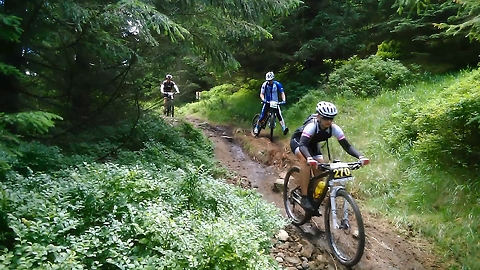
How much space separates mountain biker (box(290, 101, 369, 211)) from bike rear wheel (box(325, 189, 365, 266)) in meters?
0.49

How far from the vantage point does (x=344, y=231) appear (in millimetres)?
4945

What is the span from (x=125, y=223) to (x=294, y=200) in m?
3.24

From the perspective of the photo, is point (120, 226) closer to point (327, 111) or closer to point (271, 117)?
point (327, 111)

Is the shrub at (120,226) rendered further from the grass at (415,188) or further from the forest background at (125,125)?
the grass at (415,188)

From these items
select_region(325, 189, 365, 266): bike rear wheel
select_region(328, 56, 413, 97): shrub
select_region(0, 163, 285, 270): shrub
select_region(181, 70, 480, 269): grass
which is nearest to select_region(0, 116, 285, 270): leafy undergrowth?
select_region(0, 163, 285, 270): shrub

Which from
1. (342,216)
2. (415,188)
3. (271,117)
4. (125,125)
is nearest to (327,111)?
(342,216)

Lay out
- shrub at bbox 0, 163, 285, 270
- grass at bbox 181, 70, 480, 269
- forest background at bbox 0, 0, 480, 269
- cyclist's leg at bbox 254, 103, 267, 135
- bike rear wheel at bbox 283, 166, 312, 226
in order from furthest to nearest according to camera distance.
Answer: cyclist's leg at bbox 254, 103, 267, 135, bike rear wheel at bbox 283, 166, 312, 226, grass at bbox 181, 70, 480, 269, forest background at bbox 0, 0, 480, 269, shrub at bbox 0, 163, 285, 270

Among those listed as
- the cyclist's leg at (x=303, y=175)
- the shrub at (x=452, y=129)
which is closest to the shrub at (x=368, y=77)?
the shrub at (x=452, y=129)

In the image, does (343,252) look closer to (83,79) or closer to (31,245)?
(31,245)

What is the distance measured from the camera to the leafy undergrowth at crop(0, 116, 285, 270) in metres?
3.16

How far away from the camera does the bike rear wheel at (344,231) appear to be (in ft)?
15.3

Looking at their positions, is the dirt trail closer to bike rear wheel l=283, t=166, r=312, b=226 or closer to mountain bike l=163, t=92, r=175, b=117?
bike rear wheel l=283, t=166, r=312, b=226

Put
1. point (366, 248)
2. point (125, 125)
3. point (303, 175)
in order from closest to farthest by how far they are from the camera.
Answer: point (366, 248) → point (303, 175) → point (125, 125)

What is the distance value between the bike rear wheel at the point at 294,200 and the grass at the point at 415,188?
1.47m
